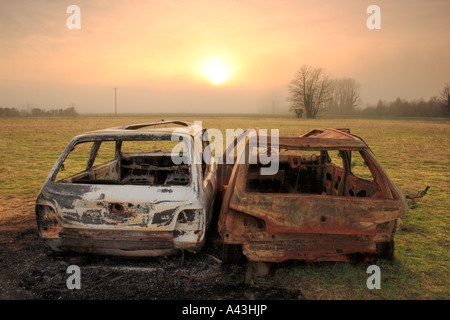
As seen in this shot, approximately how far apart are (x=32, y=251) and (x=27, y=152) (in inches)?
453

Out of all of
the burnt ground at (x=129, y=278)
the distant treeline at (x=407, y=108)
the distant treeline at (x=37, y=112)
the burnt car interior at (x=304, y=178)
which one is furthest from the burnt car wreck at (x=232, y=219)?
the distant treeline at (x=407, y=108)

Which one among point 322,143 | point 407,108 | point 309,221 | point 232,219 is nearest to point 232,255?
point 232,219

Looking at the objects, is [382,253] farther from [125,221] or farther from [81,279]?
[81,279]

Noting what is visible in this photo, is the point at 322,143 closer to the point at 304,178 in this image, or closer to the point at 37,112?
the point at 304,178

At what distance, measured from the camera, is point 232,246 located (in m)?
3.39

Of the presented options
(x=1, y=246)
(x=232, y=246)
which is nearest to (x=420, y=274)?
(x=232, y=246)

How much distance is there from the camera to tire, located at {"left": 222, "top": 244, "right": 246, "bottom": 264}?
3.37 metres

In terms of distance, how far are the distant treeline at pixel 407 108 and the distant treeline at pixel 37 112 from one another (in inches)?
3587

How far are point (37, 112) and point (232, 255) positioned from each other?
3727 inches

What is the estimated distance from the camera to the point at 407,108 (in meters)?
88.6

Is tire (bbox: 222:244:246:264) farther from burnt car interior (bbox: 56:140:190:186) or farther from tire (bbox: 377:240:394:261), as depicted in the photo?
tire (bbox: 377:240:394:261)

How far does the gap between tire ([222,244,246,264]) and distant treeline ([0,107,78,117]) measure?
80.6 m

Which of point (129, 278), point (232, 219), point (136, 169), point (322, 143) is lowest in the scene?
point (129, 278)

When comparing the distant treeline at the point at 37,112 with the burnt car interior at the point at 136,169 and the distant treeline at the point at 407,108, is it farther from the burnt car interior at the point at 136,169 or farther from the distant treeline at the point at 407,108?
the distant treeline at the point at 407,108
